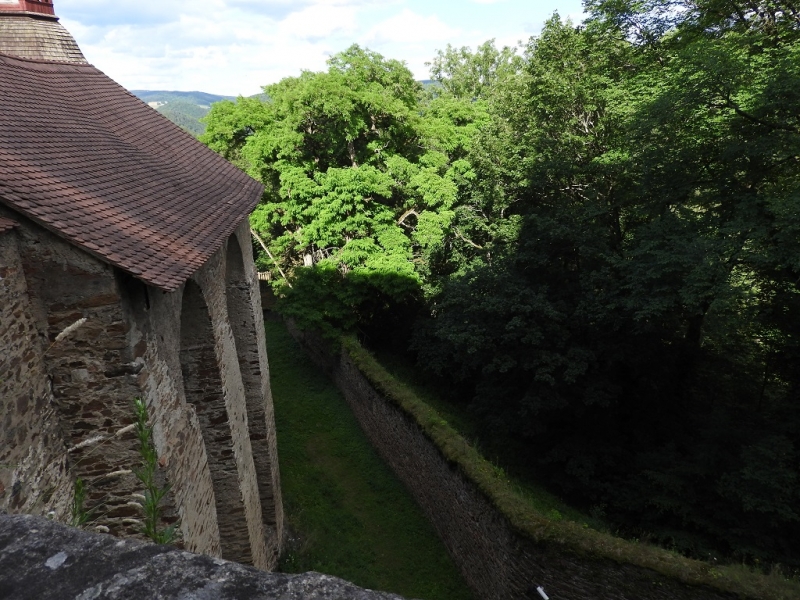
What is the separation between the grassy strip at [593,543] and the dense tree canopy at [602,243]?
2496 mm

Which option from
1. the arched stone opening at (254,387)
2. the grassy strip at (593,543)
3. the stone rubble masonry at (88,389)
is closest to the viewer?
the stone rubble masonry at (88,389)

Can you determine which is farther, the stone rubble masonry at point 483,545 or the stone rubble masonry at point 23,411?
the stone rubble masonry at point 483,545

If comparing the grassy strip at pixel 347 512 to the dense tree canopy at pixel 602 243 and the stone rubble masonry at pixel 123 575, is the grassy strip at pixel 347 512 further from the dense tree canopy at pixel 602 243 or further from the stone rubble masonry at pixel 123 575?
the stone rubble masonry at pixel 123 575

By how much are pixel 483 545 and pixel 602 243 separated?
7162 millimetres

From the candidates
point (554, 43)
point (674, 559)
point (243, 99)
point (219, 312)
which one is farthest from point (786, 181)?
point (243, 99)

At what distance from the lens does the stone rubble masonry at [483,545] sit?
7.78 metres

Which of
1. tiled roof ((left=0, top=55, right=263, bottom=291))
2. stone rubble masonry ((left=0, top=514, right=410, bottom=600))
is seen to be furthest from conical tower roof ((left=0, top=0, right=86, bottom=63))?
stone rubble masonry ((left=0, top=514, right=410, bottom=600))

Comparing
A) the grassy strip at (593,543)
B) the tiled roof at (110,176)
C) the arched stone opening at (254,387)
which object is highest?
the tiled roof at (110,176)

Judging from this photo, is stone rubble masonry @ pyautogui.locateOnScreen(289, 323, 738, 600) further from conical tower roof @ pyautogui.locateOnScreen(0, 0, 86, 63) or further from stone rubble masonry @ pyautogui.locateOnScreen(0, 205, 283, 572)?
conical tower roof @ pyautogui.locateOnScreen(0, 0, 86, 63)

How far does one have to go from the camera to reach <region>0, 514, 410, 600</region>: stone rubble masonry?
1.53m

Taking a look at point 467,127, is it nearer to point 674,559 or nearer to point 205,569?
point 674,559

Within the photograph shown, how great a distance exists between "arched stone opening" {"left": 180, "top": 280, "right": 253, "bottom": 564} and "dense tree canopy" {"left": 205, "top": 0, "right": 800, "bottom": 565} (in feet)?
20.4

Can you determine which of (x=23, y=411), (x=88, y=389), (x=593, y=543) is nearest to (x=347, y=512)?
(x=593, y=543)

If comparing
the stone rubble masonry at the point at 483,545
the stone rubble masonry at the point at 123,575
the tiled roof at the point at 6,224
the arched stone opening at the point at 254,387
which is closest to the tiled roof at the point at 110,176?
the tiled roof at the point at 6,224
